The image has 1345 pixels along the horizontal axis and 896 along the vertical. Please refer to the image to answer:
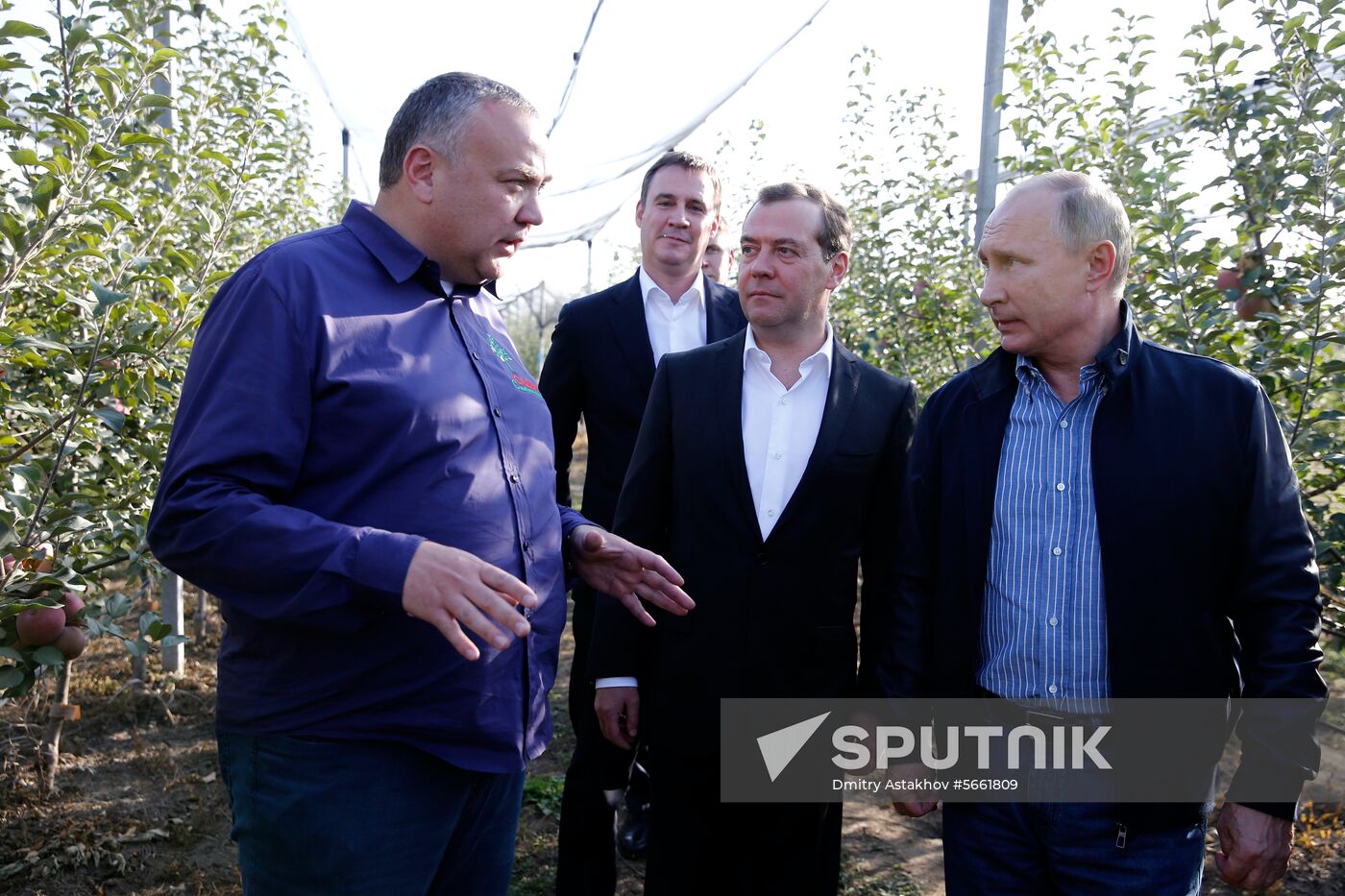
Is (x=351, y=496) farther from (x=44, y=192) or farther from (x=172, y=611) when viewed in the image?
(x=172, y=611)

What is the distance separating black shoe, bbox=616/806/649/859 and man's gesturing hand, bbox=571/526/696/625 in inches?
72.2

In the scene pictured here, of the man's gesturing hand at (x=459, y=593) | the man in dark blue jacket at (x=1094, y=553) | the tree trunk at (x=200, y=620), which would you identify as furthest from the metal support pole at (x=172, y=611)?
the man in dark blue jacket at (x=1094, y=553)

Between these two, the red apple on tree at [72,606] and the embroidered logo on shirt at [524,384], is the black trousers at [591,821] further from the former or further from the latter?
the red apple on tree at [72,606]

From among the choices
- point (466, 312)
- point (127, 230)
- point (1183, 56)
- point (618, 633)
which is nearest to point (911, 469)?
point (618, 633)

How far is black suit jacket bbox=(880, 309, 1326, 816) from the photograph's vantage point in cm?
182

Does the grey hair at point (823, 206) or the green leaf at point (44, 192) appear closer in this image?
the green leaf at point (44, 192)

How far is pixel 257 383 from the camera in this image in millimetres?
1456

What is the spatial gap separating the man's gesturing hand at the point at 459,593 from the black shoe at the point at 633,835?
2438 mm

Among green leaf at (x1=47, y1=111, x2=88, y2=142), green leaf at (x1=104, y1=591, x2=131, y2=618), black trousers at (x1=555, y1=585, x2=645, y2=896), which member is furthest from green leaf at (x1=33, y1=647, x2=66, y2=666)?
black trousers at (x1=555, y1=585, x2=645, y2=896)

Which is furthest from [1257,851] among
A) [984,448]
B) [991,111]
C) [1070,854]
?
[991,111]

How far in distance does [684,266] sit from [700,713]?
155cm

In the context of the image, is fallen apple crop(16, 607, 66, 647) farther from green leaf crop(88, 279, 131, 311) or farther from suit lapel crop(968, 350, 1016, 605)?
suit lapel crop(968, 350, 1016, 605)

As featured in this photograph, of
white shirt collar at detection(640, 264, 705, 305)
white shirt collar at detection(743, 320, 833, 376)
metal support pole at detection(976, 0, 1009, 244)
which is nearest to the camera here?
white shirt collar at detection(743, 320, 833, 376)

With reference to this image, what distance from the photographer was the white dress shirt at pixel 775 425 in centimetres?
237
